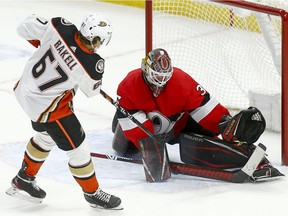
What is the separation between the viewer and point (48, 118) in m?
3.59

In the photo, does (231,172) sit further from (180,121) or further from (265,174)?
(180,121)

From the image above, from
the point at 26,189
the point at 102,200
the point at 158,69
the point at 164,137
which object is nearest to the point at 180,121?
the point at 164,137

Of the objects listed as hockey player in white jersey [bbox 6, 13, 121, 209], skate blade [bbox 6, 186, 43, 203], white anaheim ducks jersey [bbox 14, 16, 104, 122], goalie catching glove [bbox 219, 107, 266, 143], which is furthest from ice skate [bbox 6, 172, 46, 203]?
goalie catching glove [bbox 219, 107, 266, 143]

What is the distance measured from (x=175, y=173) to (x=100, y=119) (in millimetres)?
928

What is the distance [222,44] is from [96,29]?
5.24 feet

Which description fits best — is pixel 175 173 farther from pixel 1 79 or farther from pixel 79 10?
pixel 79 10

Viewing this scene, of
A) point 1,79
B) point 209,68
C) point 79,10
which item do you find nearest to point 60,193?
point 209,68

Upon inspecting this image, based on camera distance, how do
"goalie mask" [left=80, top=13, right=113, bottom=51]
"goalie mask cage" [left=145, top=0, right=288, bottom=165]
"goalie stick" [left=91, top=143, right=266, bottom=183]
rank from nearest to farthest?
1. "goalie mask" [left=80, top=13, right=113, bottom=51]
2. "goalie stick" [left=91, top=143, right=266, bottom=183]
3. "goalie mask cage" [left=145, top=0, right=288, bottom=165]

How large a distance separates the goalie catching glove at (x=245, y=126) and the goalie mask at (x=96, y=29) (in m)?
Result: 0.82

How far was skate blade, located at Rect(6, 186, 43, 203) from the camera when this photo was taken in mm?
3803

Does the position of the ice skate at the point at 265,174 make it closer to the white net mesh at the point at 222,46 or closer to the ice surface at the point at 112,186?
the ice surface at the point at 112,186

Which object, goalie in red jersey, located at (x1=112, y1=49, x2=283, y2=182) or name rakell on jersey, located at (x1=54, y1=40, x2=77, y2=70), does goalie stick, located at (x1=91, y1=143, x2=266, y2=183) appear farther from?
name rakell on jersey, located at (x1=54, y1=40, x2=77, y2=70)

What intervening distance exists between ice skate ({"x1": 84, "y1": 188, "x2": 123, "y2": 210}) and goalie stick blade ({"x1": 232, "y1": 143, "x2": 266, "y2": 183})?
1.87 feet

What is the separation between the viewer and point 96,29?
352cm
